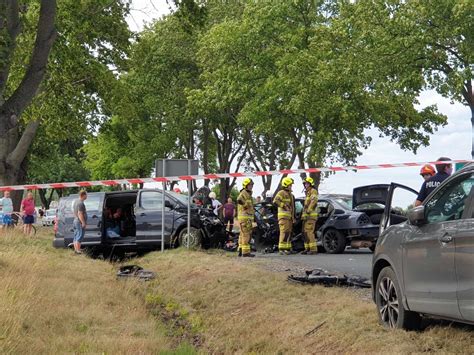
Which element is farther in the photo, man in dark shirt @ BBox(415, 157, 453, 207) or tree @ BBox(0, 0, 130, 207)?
tree @ BBox(0, 0, 130, 207)

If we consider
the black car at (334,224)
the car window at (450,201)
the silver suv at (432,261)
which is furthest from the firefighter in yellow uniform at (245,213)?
the car window at (450,201)

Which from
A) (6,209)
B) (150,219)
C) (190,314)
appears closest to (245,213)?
(150,219)

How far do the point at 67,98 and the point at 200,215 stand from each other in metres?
8.50

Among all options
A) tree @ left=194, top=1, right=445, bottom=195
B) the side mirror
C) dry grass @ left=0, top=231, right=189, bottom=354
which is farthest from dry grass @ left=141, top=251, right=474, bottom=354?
tree @ left=194, top=1, right=445, bottom=195

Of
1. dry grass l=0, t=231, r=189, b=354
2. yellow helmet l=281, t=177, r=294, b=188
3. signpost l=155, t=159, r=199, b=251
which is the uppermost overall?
signpost l=155, t=159, r=199, b=251

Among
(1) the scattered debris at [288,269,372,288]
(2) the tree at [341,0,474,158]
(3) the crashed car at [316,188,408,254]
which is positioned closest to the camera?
(1) the scattered debris at [288,269,372,288]

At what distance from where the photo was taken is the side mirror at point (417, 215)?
19.8ft

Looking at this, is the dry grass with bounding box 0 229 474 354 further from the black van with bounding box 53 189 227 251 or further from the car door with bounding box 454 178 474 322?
the black van with bounding box 53 189 227 251

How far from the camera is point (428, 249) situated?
594 cm

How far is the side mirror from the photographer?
6.05 m

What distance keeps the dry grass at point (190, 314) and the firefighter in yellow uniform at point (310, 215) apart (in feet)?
8.90

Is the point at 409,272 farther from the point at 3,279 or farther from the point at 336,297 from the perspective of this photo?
the point at 3,279

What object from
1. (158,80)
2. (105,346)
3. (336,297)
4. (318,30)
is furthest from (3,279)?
(158,80)

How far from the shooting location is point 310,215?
15.7 meters
